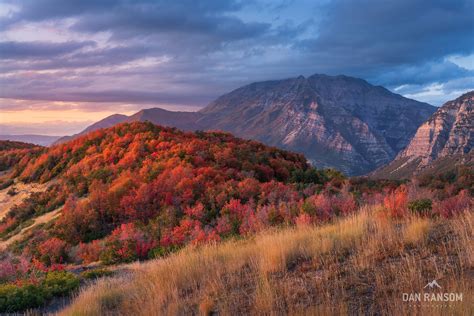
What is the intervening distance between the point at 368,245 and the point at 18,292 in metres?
6.10

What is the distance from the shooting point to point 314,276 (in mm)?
6195

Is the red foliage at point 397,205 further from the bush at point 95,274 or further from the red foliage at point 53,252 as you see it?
the red foliage at point 53,252

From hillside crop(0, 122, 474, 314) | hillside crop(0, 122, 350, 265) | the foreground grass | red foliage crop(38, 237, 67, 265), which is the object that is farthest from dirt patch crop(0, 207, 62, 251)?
the foreground grass

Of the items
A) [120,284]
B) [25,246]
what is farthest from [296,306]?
[25,246]

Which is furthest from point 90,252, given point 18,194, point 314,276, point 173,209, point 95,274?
point 18,194

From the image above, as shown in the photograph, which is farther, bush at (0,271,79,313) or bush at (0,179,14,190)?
bush at (0,179,14,190)

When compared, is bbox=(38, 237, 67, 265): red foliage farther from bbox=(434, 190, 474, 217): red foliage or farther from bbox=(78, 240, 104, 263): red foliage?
bbox=(434, 190, 474, 217): red foliage

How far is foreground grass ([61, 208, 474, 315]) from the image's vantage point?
512cm

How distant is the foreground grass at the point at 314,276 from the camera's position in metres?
5.12

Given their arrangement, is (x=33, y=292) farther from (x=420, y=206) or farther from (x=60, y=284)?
(x=420, y=206)

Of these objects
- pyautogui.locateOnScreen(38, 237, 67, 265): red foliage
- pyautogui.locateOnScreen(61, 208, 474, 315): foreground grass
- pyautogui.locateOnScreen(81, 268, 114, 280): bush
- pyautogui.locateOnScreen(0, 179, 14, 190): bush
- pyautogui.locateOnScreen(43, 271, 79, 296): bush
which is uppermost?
pyautogui.locateOnScreen(61, 208, 474, 315): foreground grass

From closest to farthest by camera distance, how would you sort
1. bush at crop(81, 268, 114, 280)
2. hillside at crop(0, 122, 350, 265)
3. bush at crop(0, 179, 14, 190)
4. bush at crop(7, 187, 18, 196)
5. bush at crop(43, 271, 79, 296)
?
bush at crop(43, 271, 79, 296) < bush at crop(81, 268, 114, 280) < hillside at crop(0, 122, 350, 265) < bush at crop(7, 187, 18, 196) < bush at crop(0, 179, 14, 190)

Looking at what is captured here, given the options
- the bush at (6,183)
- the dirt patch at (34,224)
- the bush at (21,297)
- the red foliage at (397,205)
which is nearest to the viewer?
the bush at (21,297)

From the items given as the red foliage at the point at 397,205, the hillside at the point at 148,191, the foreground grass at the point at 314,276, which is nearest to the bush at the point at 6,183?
the hillside at the point at 148,191
